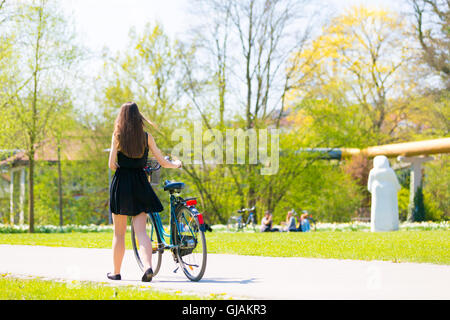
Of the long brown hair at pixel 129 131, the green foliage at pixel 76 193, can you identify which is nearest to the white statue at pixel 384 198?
the long brown hair at pixel 129 131

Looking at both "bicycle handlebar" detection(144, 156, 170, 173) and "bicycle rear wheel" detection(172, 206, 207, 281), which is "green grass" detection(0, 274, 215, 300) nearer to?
"bicycle rear wheel" detection(172, 206, 207, 281)

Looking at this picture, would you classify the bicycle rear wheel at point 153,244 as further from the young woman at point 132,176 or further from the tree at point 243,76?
the tree at point 243,76

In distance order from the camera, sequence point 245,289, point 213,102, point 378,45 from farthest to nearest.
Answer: point 378,45
point 213,102
point 245,289

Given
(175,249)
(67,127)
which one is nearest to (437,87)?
(67,127)

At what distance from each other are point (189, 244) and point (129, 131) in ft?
4.73

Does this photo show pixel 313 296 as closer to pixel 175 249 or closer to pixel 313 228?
pixel 175 249

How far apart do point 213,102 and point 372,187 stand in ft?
34.8

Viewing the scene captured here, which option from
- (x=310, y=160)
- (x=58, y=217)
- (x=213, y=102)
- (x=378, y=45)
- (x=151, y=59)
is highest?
(x=378, y=45)

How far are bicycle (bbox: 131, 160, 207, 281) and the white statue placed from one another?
46.5ft

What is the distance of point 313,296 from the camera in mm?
6039

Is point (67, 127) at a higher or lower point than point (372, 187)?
higher

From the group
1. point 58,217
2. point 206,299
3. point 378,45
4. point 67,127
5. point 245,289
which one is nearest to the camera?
point 206,299

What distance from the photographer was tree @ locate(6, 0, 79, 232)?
24.8 meters

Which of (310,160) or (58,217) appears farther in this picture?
(58,217)
